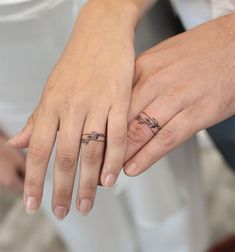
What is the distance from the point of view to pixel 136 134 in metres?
0.59

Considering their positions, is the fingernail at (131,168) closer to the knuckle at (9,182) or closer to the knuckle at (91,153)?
the knuckle at (91,153)

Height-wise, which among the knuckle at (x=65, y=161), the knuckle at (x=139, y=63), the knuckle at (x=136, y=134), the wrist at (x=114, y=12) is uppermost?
the wrist at (x=114, y=12)

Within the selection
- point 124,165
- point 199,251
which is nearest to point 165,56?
point 124,165

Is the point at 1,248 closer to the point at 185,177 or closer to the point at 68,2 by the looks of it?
the point at 185,177

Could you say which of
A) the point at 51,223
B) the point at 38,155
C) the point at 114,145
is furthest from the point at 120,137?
the point at 51,223

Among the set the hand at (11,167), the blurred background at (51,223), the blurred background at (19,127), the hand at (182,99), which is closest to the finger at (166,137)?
the hand at (182,99)

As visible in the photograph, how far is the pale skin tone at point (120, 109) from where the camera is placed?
58 cm

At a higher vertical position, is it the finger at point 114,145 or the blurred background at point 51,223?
the finger at point 114,145

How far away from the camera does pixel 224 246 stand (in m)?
1.28

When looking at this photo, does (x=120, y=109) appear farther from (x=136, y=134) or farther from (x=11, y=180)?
(x=11, y=180)

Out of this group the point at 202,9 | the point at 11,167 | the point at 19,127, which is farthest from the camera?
the point at 11,167

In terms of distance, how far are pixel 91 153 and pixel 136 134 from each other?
0.07 metres

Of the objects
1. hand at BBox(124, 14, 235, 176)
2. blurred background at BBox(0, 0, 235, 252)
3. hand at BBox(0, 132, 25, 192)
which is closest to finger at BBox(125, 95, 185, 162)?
hand at BBox(124, 14, 235, 176)

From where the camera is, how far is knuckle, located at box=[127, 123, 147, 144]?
1.94 ft
